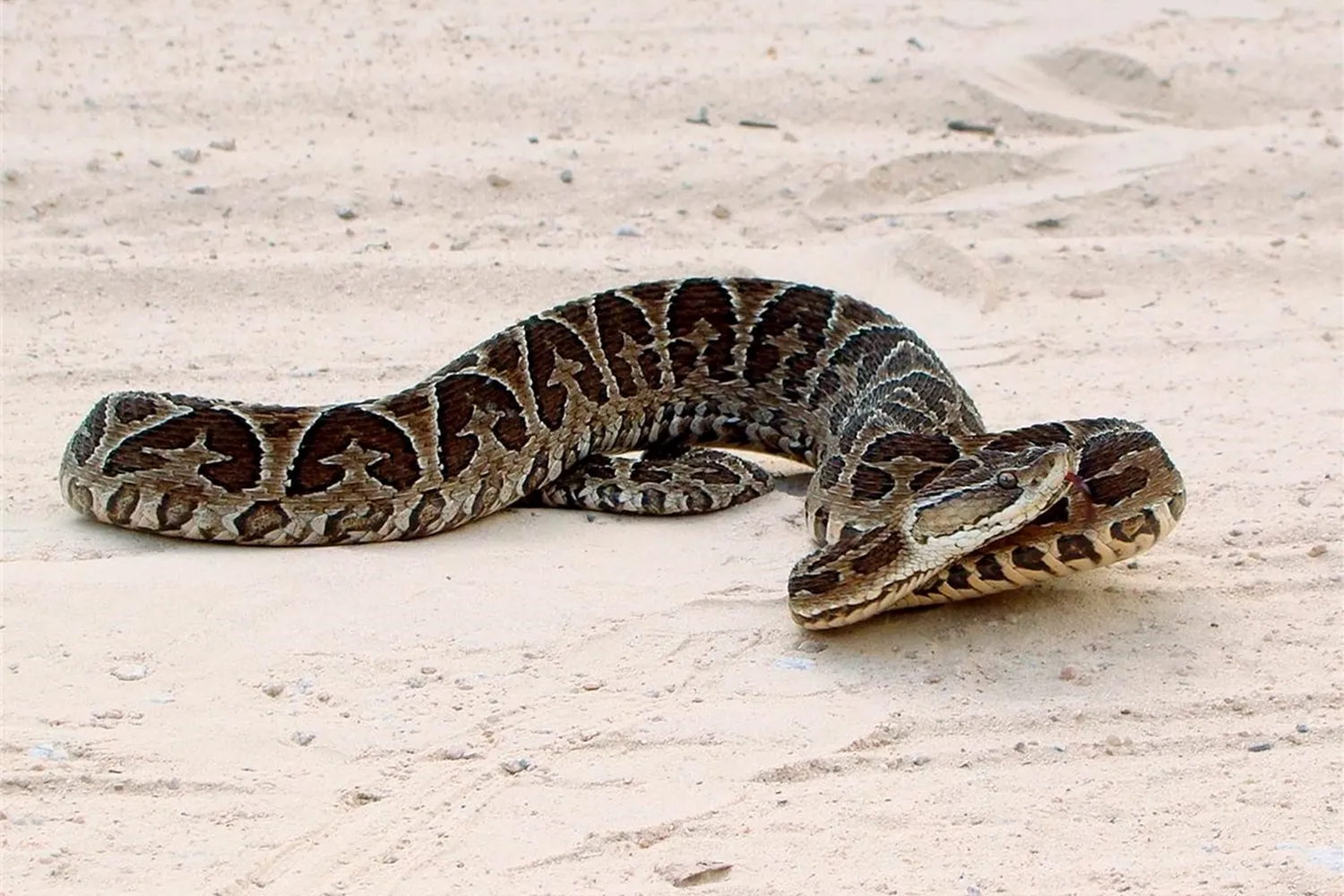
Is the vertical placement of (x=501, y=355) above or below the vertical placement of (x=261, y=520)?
above

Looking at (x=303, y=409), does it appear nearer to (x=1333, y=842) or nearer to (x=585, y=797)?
(x=585, y=797)

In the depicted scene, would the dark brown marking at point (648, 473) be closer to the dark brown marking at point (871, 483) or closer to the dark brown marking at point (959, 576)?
the dark brown marking at point (871, 483)

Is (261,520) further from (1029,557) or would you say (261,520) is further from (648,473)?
(1029,557)

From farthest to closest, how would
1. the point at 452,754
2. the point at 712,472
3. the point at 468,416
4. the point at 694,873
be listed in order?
the point at 712,472, the point at 468,416, the point at 452,754, the point at 694,873

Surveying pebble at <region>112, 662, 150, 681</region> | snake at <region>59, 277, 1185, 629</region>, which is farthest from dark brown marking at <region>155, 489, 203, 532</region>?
pebble at <region>112, 662, 150, 681</region>

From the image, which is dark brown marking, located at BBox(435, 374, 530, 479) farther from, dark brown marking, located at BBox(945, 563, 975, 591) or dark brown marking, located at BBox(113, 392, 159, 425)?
dark brown marking, located at BBox(945, 563, 975, 591)

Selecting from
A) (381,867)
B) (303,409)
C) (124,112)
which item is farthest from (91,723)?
(124,112)

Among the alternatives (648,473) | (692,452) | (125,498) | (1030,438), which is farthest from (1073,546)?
(125,498)

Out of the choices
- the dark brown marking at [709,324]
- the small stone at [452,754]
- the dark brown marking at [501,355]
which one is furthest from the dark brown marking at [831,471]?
the small stone at [452,754]
